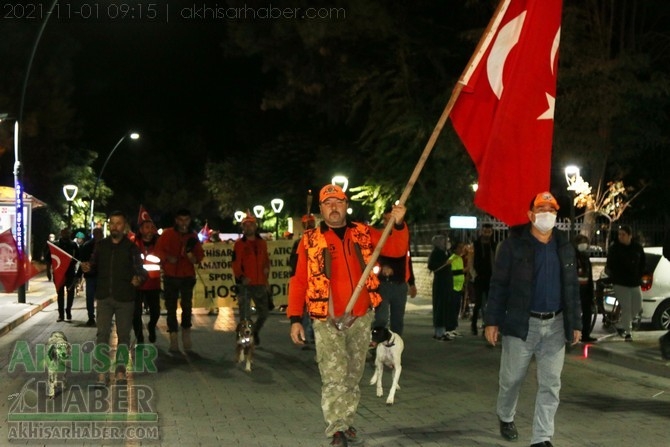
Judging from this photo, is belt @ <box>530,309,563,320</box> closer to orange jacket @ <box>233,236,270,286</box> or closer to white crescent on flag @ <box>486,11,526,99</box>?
white crescent on flag @ <box>486,11,526,99</box>

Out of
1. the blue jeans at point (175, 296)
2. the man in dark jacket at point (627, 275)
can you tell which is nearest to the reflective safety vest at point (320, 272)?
the blue jeans at point (175, 296)

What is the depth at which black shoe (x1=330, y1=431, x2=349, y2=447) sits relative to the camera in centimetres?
720

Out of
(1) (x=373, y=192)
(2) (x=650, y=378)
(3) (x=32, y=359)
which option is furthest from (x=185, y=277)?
(1) (x=373, y=192)

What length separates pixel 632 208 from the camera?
3788cm

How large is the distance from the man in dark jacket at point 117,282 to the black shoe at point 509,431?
4.68m

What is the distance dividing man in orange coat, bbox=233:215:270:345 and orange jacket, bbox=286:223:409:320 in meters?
6.29

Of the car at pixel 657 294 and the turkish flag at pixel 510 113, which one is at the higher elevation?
the turkish flag at pixel 510 113

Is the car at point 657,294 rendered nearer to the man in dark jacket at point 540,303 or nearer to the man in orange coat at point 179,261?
the man in orange coat at point 179,261

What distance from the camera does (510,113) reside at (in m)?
8.77

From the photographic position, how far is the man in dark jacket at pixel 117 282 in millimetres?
10656

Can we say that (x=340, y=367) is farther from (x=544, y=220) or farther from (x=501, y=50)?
(x=501, y=50)

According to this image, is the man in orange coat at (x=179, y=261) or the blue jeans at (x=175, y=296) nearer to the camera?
the man in orange coat at (x=179, y=261)

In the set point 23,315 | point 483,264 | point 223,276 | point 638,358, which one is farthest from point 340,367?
point 23,315

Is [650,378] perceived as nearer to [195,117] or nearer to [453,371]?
[453,371]
